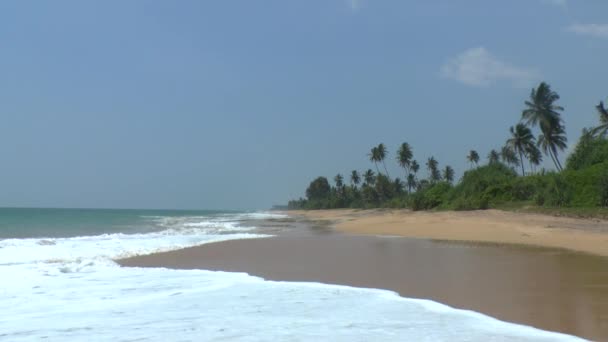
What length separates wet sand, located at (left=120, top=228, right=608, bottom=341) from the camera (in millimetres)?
7410

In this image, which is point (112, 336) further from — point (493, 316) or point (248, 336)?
point (493, 316)

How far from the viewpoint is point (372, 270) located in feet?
40.0

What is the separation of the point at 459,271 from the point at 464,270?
178 millimetres

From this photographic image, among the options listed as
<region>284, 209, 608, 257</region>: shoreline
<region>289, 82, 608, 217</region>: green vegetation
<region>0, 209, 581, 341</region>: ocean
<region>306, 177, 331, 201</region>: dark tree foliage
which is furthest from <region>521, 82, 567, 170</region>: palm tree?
<region>306, 177, 331, 201</region>: dark tree foliage

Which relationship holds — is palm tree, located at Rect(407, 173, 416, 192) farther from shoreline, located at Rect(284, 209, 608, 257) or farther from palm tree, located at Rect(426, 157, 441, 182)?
shoreline, located at Rect(284, 209, 608, 257)

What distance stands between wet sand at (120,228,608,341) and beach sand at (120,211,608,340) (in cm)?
1

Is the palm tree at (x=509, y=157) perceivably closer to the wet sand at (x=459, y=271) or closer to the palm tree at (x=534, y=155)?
the palm tree at (x=534, y=155)

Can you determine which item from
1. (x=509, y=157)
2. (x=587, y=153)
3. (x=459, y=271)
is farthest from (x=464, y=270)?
(x=509, y=157)

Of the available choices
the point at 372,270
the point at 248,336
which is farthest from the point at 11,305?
the point at 372,270

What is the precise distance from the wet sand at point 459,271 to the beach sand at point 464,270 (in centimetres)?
1

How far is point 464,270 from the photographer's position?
11.6m

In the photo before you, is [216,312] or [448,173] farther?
A: [448,173]

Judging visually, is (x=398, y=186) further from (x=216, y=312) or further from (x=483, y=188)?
(x=216, y=312)

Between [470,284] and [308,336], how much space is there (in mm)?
4721
